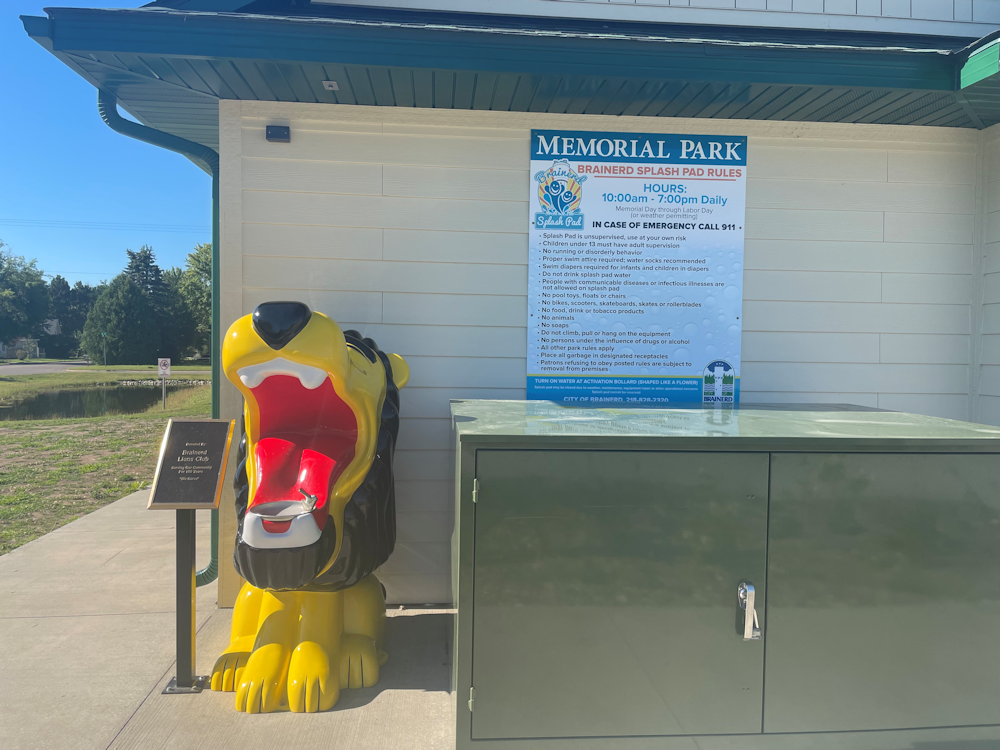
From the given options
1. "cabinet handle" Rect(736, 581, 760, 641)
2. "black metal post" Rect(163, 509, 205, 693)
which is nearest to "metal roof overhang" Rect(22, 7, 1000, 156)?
"black metal post" Rect(163, 509, 205, 693)

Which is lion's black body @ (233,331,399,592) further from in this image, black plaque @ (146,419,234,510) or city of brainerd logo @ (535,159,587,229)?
city of brainerd logo @ (535,159,587,229)

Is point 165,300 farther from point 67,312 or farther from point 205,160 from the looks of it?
point 205,160

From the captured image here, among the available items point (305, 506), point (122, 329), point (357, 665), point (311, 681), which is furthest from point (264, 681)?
point (122, 329)

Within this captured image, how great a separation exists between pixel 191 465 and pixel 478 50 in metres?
2.34

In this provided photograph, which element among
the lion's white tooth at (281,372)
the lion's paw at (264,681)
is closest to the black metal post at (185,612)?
the lion's paw at (264,681)

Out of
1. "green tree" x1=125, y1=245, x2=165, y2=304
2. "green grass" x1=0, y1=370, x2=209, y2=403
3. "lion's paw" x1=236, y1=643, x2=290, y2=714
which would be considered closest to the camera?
"lion's paw" x1=236, y1=643, x2=290, y2=714

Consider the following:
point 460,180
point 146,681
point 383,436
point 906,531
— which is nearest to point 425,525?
point 383,436

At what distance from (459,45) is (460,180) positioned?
2.67ft

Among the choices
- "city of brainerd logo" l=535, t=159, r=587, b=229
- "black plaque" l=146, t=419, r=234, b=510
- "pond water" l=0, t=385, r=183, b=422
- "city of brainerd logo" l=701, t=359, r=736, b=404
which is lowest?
"pond water" l=0, t=385, r=183, b=422

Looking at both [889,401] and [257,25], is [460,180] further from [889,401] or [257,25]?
[889,401]

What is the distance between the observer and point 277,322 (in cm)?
212

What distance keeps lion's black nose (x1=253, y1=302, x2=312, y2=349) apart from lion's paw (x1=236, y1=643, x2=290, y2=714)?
1377 mm

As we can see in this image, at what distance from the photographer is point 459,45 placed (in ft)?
9.11

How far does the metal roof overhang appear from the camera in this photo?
2.67 m
